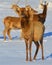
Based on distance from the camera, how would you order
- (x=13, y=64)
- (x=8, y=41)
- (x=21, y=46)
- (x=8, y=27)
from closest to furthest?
1. (x=13, y=64)
2. (x=21, y=46)
3. (x=8, y=41)
4. (x=8, y=27)

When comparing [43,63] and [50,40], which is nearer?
[43,63]

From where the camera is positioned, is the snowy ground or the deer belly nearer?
the snowy ground

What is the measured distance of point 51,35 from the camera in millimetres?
15000

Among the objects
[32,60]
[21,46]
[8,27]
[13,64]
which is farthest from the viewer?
[8,27]

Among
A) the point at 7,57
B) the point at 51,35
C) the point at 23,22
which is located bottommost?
the point at 51,35

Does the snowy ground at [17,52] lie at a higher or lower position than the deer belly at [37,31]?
lower

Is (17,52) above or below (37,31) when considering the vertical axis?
below

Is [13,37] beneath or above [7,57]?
beneath

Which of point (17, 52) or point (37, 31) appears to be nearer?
point (37, 31)

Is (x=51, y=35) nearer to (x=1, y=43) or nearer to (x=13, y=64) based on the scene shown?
(x=1, y=43)

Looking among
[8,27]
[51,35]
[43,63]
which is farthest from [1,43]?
[43,63]

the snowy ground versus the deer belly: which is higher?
the deer belly

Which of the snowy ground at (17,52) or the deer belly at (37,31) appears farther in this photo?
the deer belly at (37,31)

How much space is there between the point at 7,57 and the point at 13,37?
492cm
